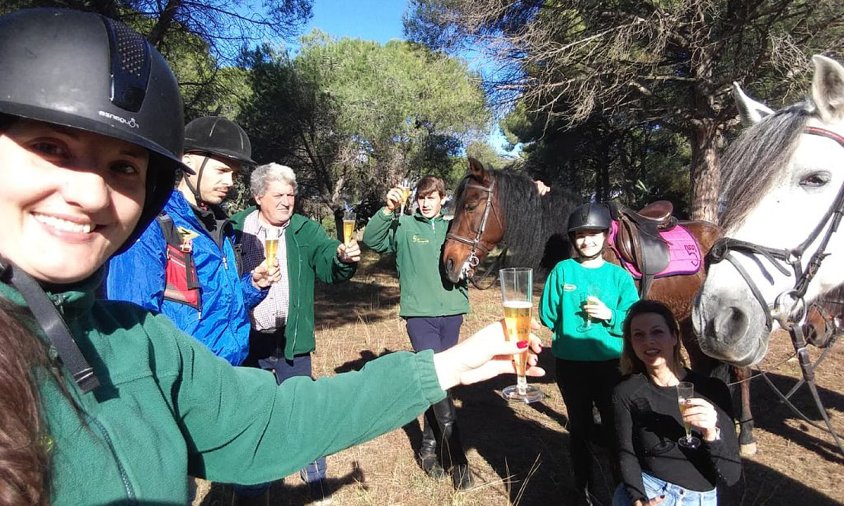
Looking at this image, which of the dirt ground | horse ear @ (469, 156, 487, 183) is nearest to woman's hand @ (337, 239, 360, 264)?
horse ear @ (469, 156, 487, 183)

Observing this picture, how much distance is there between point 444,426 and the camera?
350cm

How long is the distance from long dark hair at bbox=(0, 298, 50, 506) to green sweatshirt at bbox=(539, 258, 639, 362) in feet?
8.86

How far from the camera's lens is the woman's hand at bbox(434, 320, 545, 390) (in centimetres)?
133

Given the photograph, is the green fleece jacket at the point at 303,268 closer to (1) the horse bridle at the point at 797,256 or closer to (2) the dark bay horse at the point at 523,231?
(2) the dark bay horse at the point at 523,231

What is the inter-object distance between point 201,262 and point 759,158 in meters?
2.74

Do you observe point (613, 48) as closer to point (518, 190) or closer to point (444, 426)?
point (518, 190)

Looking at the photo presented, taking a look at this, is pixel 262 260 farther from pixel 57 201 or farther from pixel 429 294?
pixel 57 201

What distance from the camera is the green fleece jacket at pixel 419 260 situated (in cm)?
378

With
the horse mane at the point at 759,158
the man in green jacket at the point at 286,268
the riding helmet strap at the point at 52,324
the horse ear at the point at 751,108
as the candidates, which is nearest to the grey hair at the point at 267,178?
the man in green jacket at the point at 286,268

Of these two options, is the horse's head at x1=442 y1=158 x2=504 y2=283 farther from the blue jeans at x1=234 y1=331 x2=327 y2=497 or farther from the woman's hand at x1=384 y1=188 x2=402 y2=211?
the blue jeans at x1=234 y1=331 x2=327 y2=497

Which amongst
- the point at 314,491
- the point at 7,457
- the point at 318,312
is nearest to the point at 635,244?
the point at 314,491

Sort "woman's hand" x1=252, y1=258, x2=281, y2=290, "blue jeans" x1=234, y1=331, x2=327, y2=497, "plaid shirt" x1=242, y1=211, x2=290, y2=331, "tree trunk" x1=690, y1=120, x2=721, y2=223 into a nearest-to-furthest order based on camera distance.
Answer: "woman's hand" x1=252, y1=258, x2=281, y2=290
"plaid shirt" x1=242, y1=211, x2=290, y2=331
"blue jeans" x1=234, y1=331, x2=327, y2=497
"tree trunk" x1=690, y1=120, x2=721, y2=223

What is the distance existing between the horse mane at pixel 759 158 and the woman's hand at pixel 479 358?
141cm

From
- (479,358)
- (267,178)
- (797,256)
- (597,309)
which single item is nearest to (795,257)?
(797,256)
